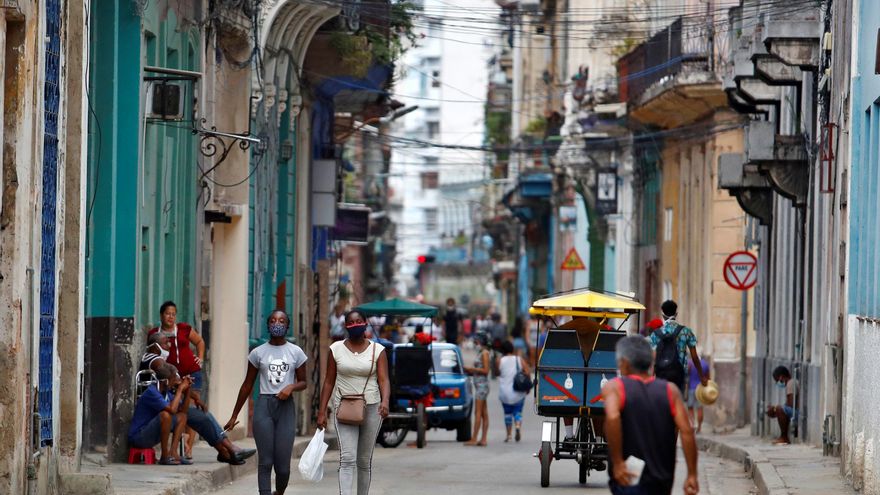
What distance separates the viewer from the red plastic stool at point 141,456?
60.5 feet

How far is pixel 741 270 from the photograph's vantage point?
27.2m

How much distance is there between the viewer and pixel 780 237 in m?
27.5

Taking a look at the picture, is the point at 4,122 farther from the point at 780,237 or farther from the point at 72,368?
the point at 780,237

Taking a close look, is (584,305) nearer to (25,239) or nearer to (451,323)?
(25,239)

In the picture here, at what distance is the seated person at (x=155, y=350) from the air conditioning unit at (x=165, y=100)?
2.17 metres

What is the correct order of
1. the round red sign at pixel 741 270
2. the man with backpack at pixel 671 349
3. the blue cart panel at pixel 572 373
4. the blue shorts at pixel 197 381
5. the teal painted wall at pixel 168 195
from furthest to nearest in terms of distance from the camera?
Answer: the round red sign at pixel 741 270, the blue shorts at pixel 197 381, the teal painted wall at pixel 168 195, the man with backpack at pixel 671 349, the blue cart panel at pixel 572 373

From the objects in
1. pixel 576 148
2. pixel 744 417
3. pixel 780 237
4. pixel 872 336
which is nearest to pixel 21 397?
pixel 872 336

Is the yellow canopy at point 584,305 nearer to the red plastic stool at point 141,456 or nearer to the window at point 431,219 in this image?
the red plastic stool at point 141,456

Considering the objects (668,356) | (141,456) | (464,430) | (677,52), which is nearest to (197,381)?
(141,456)

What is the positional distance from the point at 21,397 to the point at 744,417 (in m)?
19.9

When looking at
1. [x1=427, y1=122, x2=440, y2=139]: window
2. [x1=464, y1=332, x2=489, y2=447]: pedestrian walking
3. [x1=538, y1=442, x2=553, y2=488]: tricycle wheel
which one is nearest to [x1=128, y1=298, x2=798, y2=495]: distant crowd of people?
[x1=538, y1=442, x2=553, y2=488]: tricycle wheel

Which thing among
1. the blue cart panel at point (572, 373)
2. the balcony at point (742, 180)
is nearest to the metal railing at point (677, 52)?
the balcony at point (742, 180)

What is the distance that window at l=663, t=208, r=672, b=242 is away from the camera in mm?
38969

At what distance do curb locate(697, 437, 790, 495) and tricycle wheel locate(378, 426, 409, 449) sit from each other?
13.7 ft
